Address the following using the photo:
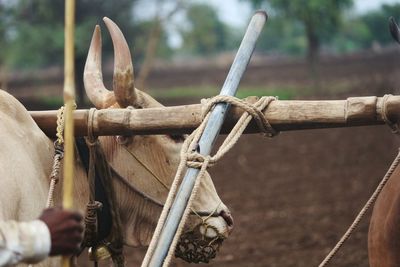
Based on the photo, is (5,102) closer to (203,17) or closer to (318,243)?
(318,243)

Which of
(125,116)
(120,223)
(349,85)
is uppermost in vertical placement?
(125,116)

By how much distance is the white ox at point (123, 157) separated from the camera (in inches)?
160

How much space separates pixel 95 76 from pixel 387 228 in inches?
78.9

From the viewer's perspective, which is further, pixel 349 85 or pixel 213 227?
pixel 349 85

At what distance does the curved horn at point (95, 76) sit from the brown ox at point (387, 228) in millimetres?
1712

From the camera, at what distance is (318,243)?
1012 cm

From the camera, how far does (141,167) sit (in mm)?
4574

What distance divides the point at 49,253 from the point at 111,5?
32.7m

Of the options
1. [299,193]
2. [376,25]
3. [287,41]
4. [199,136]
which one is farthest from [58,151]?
[287,41]

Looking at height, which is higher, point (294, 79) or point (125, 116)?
point (125, 116)

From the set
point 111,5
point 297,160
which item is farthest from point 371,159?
point 111,5

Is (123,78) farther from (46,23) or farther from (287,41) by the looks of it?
(287,41)

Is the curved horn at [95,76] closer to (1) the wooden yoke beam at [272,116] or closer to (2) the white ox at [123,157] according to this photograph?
(2) the white ox at [123,157]

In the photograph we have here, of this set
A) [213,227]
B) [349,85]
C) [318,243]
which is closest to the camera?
[213,227]
